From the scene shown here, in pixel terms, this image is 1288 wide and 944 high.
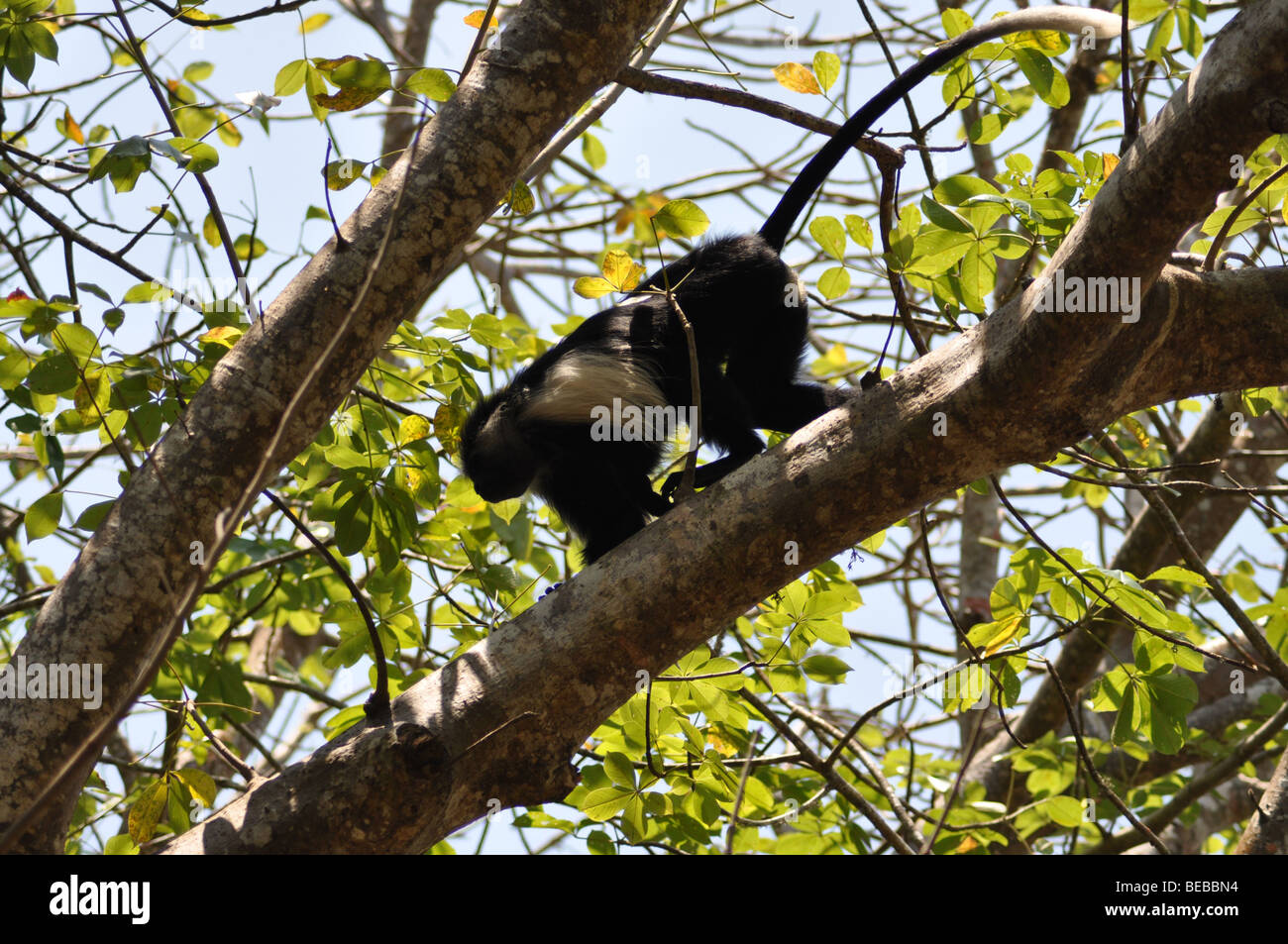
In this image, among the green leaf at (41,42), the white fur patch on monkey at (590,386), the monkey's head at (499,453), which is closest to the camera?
the green leaf at (41,42)

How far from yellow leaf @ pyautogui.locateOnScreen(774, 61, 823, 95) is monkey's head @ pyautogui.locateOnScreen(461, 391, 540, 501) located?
4.14 feet

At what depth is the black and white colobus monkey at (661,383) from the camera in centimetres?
307

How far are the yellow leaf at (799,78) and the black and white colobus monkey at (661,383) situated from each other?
0.39 meters

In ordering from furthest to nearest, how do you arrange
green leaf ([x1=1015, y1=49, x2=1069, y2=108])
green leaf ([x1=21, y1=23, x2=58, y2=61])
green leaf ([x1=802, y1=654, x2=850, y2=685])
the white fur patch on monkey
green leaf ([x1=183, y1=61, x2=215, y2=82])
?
green leaf ([x1=183, y1=61, x2=215, y2=82]) → the white fur patch on monkey → green leaf ([x1=802, y1=654, x2=850, y2=685]) → green leaf ([x1=21, y1=23, x2=58, y2=61]) → green leaf ([x1=1015, y1=49, x2=1069, y2=108])

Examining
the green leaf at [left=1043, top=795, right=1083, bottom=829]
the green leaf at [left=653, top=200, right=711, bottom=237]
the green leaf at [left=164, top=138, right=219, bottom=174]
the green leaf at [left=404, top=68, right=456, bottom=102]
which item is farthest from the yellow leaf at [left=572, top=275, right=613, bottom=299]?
the green leaf at [left=1043, top=795, right=1083, bottom=829]

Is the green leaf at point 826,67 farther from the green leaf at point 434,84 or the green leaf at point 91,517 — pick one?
the green leaf at point 91,517

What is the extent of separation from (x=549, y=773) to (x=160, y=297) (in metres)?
1.56

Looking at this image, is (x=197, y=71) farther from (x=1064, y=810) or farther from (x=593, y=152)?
(x=1064, y=810)

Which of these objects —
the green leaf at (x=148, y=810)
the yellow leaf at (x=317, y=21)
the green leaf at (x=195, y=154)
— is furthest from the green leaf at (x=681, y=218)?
the yellow leaf at (x=317, y=21)

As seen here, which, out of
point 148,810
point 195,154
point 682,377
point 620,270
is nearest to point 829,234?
point 620,270

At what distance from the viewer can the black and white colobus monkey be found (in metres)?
3.07

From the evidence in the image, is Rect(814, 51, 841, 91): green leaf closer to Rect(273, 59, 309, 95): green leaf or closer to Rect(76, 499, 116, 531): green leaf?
Rect(273, 59, 309, 95): green leaf
